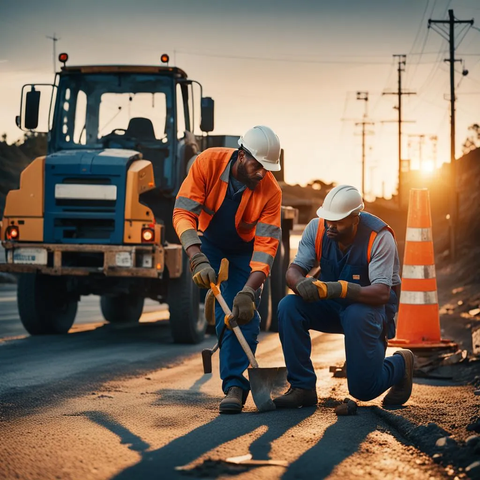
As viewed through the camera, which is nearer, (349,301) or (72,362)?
(349,301)

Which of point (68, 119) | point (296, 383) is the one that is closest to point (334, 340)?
point (68, 119)

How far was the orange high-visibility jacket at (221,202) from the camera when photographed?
5730mm

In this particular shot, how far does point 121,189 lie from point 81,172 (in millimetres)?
499

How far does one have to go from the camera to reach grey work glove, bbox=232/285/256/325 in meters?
5.47

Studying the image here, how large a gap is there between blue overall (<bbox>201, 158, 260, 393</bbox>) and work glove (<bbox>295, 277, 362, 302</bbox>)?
541 mm

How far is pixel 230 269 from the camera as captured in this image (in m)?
6.01

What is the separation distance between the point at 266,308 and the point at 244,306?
258 inches

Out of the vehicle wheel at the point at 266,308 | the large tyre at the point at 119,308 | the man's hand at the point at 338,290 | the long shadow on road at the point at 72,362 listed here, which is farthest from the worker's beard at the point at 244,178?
the large tyre at the point at 119,308

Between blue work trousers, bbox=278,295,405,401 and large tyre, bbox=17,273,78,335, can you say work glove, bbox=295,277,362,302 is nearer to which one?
blue work trousers, bbox=278,295,405,401

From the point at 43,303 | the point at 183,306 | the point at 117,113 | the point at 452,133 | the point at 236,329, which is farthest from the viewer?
the point at 452,133

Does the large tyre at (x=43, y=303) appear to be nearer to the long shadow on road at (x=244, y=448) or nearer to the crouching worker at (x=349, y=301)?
the long shadow on road at (x=244, y=448)

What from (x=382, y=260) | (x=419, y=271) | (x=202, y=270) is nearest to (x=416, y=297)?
(x=419, y=271)

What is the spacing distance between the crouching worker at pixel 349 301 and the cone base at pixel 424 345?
2109mm

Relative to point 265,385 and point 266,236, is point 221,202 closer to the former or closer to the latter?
point 266,236
